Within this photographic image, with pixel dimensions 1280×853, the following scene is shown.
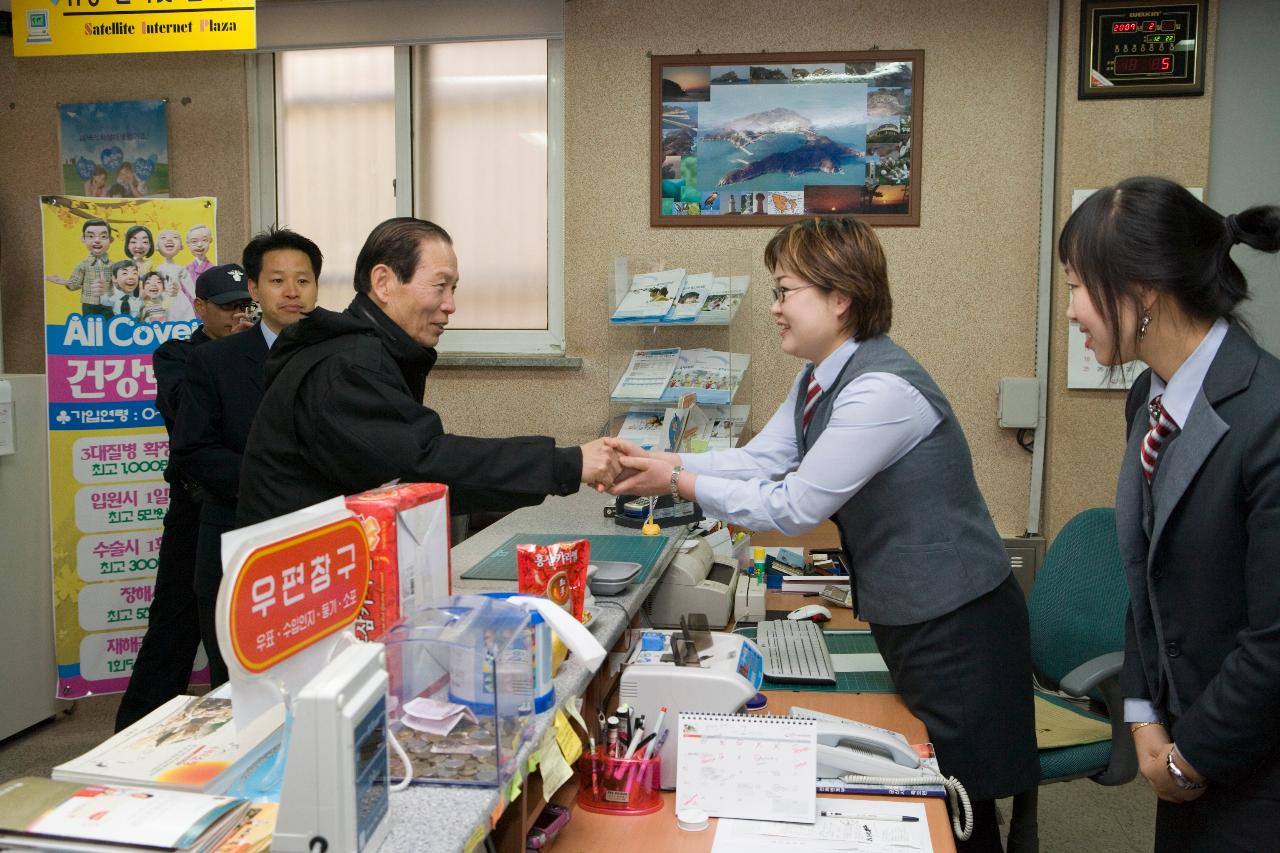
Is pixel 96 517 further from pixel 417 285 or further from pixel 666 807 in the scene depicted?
pixel 666 807

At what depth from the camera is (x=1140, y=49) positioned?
3.74 m

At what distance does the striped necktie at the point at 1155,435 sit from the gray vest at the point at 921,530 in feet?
1.34

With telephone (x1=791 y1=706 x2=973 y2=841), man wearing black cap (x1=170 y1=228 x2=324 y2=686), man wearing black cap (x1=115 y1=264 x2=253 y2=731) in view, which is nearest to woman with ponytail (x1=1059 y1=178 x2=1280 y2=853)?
telephone (x1=791 y1=706 x2=973 y2=841)

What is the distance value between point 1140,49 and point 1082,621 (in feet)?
7.57

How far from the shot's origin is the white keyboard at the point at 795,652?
7.27 feet

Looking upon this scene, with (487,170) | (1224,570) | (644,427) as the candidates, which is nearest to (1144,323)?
(1224,570)

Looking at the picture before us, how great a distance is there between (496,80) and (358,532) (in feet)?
11.7

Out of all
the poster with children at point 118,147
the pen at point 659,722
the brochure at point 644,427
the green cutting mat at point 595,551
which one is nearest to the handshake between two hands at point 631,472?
the green cutting mat at point 595,551

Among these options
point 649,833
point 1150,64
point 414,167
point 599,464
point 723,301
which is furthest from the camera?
point 414,167

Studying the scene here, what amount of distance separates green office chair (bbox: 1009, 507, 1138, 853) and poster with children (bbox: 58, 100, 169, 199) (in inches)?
156

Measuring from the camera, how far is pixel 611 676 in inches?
81.5

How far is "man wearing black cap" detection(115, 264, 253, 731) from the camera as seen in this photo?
11.3 feet

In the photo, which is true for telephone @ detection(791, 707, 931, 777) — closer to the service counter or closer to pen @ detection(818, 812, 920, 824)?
pen @ detection(818, 812, 920, 824)

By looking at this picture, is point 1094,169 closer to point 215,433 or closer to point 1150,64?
point 1150,64
